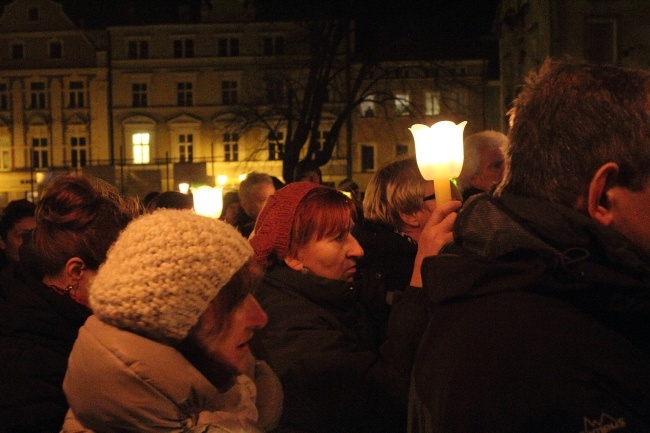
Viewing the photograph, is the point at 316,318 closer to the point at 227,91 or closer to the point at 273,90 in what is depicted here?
the point at 273,90

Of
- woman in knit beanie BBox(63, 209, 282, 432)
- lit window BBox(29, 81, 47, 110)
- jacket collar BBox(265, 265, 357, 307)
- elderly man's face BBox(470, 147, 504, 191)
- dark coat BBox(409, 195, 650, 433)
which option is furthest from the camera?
lit window BBox(29, 81, 47, 110)

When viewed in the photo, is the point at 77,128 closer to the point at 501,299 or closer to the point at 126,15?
the point at 126,15

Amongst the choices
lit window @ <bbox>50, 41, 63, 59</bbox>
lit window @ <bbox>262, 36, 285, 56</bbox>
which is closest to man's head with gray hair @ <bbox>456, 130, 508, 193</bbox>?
lit window @ <bbox>262, 36, 285, 56</bbox>

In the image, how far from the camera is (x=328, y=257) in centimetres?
327

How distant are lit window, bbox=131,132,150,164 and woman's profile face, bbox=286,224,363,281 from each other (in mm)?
54116

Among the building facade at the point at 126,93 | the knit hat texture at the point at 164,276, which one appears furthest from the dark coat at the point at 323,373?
the building facade at the point at 126,93

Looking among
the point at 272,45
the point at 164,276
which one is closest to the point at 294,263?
the point at 164,276

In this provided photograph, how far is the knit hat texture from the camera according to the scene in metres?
1.89

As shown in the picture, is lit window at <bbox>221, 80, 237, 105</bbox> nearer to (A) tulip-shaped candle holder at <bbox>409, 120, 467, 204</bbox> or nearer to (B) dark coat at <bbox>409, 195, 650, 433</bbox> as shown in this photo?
(A) tulip-shaped candle holder at <bbox>409, 120, 467, 204</bbox>

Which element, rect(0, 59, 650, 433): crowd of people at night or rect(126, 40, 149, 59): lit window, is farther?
rect(126, 40, 149, 59): lit window

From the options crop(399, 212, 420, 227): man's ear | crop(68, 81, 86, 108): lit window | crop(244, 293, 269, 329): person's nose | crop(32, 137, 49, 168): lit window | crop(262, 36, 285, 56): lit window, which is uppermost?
crop(262, 36, 285, 56): lit window

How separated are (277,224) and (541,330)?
1.89m

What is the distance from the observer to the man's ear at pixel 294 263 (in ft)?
10.7

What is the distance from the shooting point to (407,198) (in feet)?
13.1
